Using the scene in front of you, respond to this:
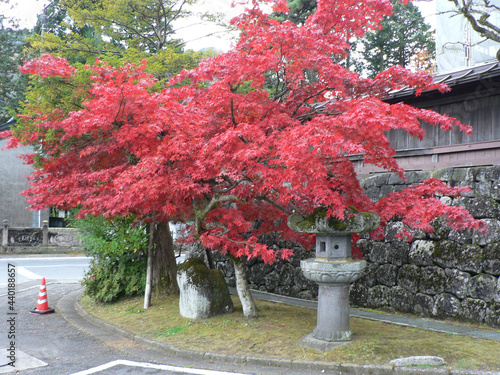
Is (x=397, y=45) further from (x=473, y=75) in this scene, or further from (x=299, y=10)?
(x=473, y=75)

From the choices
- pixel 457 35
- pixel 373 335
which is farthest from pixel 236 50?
pixel 457 35

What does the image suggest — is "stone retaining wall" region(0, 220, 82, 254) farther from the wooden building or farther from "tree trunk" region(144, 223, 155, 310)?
the wooden building

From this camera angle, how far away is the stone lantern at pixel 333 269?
706cm

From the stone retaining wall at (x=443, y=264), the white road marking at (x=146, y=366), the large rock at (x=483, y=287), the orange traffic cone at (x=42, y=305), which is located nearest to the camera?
the white road marking at (x=146, y=366)

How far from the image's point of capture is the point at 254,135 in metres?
6.68

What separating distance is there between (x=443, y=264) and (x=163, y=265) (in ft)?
24.6

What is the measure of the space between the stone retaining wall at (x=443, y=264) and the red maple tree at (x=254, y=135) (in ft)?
6.44

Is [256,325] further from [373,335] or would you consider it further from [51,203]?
[51,203]

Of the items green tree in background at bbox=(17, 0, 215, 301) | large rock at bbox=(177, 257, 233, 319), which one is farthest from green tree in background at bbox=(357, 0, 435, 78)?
large rock at bbox=(177, 257, 233, 319)

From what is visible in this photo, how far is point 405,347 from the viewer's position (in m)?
6.95

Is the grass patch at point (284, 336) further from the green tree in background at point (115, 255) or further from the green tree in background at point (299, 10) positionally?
the green tree in background at point (299, 10)

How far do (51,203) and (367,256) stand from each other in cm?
787

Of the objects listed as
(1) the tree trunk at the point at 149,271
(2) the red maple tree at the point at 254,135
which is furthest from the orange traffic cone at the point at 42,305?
(2) the red maple tree at the point at 254,135

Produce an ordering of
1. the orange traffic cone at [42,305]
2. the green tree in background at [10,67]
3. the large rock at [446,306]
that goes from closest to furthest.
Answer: the large rock at [446,306]
the orange traffic cone at [42,305]
the green tree in background at [10,67]
